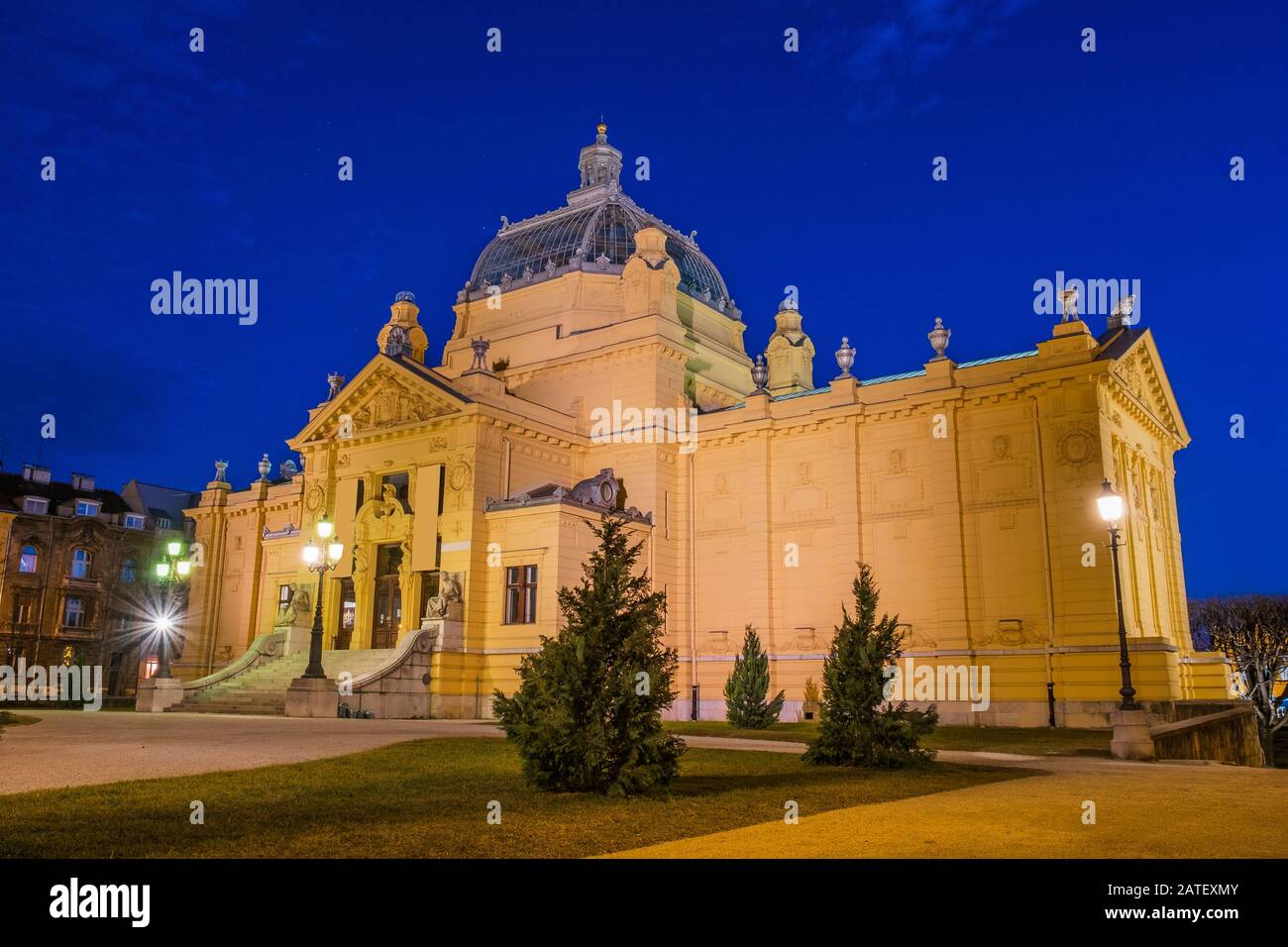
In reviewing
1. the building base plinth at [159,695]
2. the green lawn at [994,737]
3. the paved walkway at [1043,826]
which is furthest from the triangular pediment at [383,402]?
the paved walkway at [1043,826]

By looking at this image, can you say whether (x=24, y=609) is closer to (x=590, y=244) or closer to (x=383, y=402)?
(x=383, y=402)

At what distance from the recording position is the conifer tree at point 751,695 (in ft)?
104

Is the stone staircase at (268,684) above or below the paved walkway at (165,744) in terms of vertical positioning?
above

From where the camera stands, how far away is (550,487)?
4025 cm

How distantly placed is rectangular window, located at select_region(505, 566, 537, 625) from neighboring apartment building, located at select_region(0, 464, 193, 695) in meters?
37.0

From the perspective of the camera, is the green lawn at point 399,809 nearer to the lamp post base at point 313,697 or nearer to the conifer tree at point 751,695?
the lamp post base at point 313,697

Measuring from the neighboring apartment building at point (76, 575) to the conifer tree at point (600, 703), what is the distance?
193 feet

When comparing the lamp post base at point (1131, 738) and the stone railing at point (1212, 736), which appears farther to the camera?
the stone railing at point (1212, 736)

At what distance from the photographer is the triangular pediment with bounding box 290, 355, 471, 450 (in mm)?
40469

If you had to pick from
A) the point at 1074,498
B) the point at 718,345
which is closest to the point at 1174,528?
the point at 1074,498

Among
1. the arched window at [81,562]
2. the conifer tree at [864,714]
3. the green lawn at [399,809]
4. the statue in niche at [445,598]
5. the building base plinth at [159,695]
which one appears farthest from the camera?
the arched window at [81,562]

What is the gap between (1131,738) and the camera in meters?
20.8
